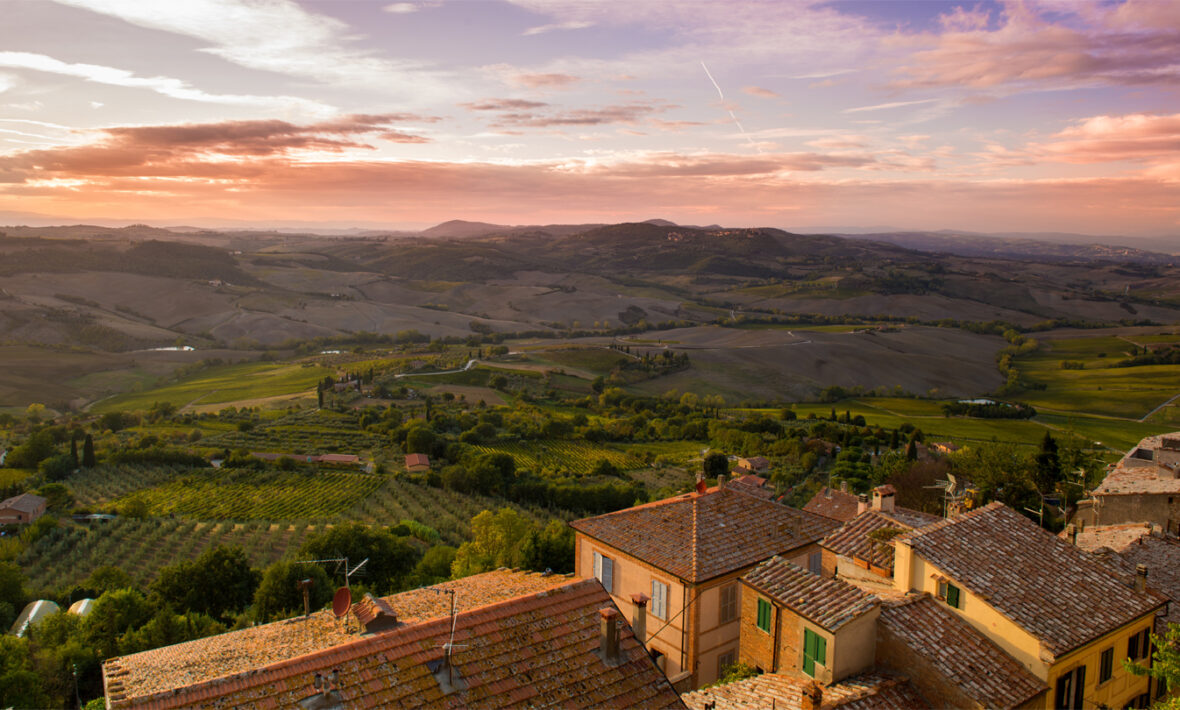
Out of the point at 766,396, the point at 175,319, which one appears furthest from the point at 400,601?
the point at 175,319

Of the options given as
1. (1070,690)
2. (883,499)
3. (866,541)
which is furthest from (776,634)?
(883,499)

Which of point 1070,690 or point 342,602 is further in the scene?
point 342,602

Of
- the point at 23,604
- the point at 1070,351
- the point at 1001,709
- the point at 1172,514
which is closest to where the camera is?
the point at 1001,709

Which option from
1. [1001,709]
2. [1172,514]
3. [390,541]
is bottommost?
[390,541]

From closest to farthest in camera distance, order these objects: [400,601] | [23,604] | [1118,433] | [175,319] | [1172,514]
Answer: [400,601] → [1172,514] → [23,604] → [1118,433] → [175,319]

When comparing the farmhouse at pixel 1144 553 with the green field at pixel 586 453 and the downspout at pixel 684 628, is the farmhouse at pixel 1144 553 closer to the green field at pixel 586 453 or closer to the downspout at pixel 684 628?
the downspout at pixel 684 628

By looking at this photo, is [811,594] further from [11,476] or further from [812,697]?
[11,476]

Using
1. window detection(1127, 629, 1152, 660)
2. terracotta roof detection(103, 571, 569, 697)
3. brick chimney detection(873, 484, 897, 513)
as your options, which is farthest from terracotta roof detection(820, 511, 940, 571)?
terracotta roof detection(103, 571, 569, 697)

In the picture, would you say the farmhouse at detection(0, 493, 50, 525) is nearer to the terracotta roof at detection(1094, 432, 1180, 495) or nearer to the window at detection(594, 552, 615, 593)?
the window at detection(594, 552, 615, 593)

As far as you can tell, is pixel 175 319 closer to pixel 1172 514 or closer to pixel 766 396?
pixel 766 396
